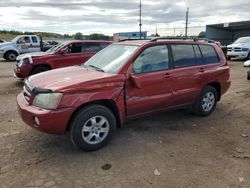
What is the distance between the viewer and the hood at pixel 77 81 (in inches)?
156

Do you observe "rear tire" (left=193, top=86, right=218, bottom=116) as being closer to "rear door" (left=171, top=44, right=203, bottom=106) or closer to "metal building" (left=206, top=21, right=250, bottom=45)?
"rear door" (left=171, top=44, right=203, bottom=106)

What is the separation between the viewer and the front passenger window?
4.66 m

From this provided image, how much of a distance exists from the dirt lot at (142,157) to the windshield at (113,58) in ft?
3.98

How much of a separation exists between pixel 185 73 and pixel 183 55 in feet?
1.24

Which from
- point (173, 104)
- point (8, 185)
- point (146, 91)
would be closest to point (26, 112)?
point (8, 185)

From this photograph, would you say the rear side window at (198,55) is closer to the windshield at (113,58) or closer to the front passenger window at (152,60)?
the front passenger window at (152,60)

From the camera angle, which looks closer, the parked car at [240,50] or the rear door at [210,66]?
the rear door at [210,66]

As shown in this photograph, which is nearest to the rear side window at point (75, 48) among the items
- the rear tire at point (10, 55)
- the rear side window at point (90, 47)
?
the rear side window at point (90, 47)

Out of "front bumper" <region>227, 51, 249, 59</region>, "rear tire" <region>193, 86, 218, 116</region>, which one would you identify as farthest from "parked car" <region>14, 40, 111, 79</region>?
"front bumper" <region>227, 51, 249, 59</region>

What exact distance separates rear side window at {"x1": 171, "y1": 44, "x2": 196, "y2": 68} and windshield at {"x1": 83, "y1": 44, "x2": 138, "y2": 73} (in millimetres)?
895

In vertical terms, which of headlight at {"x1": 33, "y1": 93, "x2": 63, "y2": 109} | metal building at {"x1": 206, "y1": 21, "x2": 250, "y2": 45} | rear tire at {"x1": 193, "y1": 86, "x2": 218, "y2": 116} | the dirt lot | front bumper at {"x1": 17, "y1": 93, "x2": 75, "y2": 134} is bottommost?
the dirt lot

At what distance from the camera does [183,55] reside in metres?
5.41

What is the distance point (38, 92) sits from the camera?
3.98m

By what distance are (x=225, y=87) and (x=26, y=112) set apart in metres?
4.39
